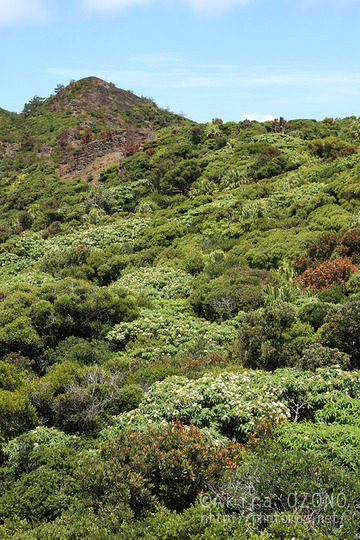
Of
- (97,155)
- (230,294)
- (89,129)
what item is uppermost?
(89,129)

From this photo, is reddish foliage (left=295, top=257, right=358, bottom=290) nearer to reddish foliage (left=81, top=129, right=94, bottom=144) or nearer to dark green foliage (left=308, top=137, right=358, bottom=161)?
dark green foliage (left=308, top=137, right=358, bottom=161)

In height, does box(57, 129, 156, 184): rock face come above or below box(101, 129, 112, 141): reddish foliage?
below

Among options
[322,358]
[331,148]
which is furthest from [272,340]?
[331,148]

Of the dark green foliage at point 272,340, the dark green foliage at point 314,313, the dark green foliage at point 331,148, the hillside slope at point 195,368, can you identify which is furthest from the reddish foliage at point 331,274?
the dark green foliage at point 331,148

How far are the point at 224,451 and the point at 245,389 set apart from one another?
177cm

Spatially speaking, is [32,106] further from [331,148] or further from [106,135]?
[331,148]

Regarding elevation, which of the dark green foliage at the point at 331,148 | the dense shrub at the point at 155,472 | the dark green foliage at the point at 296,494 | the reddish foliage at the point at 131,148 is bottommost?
the dense shrub at the point at 155,472

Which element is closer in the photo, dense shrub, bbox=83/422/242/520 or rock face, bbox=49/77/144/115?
dense shrub, bbox=83/422/242/520

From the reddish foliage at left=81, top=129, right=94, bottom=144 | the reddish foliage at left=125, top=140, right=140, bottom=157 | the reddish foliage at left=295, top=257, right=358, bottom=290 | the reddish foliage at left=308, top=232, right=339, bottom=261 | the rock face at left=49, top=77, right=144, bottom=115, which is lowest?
the reddish foliage at left=295, top=257, right=358, bottom=290

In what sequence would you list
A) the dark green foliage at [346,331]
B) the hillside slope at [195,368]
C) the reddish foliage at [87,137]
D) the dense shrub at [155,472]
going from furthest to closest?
the reddish foliage at [87,137] → the dark green foliage at [346,331] → the dense shrub at [155,472] → the hillside slope at [195,368]

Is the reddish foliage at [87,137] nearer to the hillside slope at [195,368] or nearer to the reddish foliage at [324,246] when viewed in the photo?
the hillside slope at [195,368]

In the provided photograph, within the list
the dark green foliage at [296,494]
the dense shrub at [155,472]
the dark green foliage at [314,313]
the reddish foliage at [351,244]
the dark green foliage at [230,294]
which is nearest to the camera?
the dark green foliage at [296,494]

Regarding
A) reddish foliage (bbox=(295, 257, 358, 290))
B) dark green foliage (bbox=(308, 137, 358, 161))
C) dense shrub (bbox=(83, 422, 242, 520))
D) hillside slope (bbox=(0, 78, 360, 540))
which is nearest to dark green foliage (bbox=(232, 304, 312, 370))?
hillside slope (bbox=(0, 78, 360, 540))

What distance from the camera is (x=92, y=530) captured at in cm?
563
